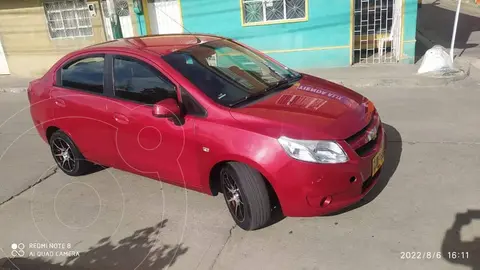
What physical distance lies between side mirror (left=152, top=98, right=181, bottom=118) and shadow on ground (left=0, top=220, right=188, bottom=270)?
43.4 inches

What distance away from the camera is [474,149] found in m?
4.76

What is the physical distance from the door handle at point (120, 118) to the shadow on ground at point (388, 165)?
7.05 feet

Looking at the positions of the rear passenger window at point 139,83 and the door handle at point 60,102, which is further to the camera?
the door handle at point 60,102

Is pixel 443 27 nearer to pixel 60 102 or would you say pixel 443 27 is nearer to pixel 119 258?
pixel 60 102

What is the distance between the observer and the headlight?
3.21 meters

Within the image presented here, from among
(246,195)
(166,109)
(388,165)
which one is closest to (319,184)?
(246,195)

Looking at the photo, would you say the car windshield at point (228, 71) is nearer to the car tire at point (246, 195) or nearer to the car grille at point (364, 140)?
the car tire at point (246, 195)

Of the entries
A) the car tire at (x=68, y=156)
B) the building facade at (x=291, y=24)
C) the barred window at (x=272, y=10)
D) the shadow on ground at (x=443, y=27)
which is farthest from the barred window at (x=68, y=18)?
the shadow on ground at (x=443, y=27)

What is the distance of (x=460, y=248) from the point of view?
3156 millimetres

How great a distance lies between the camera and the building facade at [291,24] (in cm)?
925

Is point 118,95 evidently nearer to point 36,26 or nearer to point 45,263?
point 45,263

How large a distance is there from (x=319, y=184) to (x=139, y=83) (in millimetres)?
2000

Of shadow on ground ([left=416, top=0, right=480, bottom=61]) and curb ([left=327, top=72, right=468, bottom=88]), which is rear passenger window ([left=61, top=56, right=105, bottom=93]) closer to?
curb ([left=327, top=72, right=468, bottom=88])

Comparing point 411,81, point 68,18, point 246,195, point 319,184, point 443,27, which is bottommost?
point 443,27
